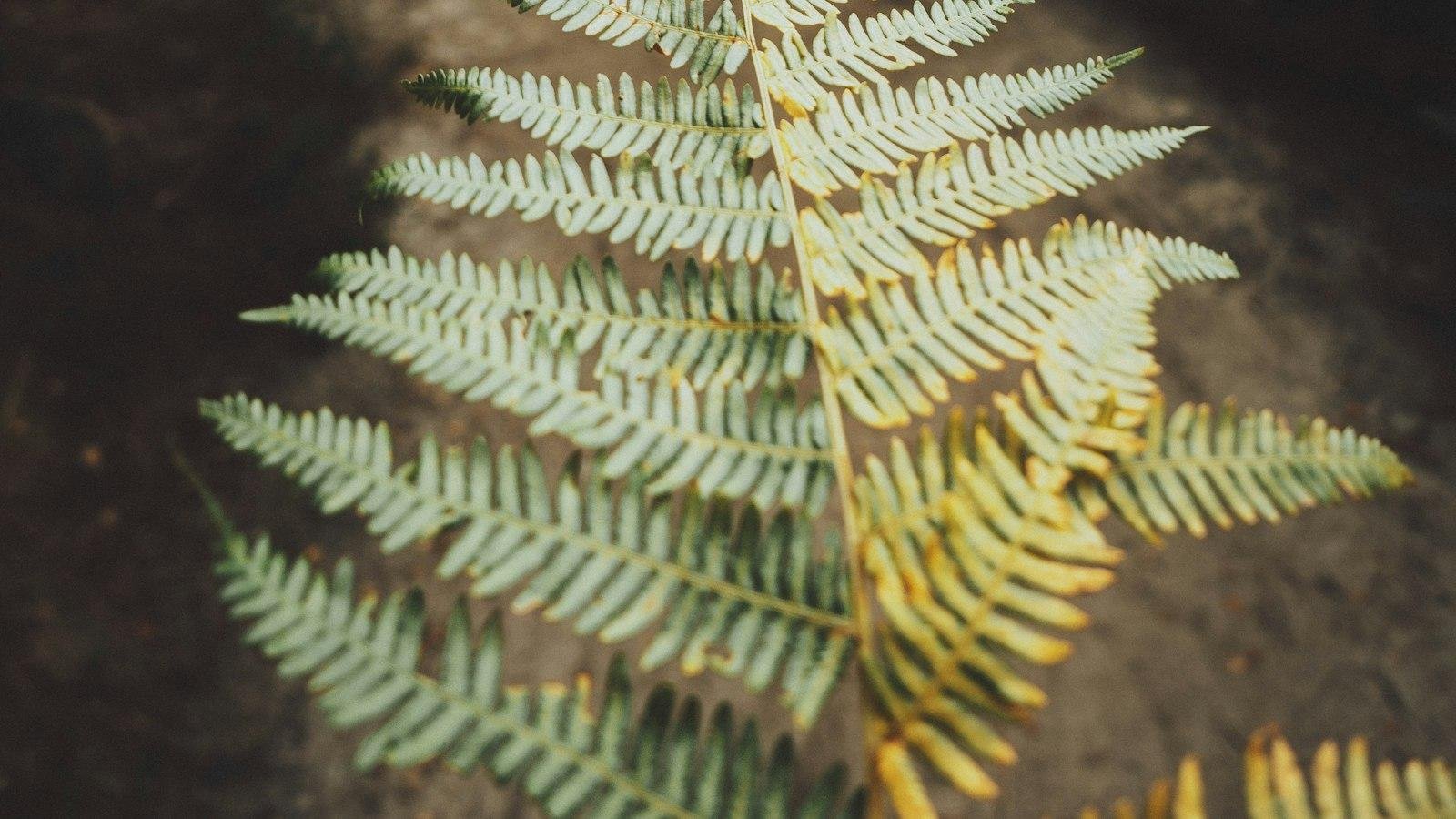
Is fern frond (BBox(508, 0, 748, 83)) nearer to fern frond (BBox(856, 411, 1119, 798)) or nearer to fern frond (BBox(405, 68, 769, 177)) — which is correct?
fern frond (BBox(405, 68, 769, 177))

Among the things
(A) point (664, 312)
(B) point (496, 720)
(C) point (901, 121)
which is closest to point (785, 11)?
(C) point (901, 121)

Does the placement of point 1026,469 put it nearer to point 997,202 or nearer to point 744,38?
point 997,202

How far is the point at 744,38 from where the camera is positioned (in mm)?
1109

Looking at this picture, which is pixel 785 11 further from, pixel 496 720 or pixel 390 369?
pixel 390 369

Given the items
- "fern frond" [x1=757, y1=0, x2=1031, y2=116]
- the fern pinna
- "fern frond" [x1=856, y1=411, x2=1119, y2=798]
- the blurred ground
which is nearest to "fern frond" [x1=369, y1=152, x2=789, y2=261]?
the fern pinna

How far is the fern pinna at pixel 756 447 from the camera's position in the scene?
655 millimetres

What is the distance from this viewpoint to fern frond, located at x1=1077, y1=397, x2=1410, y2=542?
741 mm

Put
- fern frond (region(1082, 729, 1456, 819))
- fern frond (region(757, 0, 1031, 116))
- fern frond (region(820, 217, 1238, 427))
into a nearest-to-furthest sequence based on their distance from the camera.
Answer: fern frond (region(1082, 729, 1456, 819)) → fern frond (region(820, 217, 1238, 427)) → fern frond (region(757, 0, 1031, 116))

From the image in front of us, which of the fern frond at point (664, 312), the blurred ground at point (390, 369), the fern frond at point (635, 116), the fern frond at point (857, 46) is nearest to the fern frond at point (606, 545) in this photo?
the fern frond at point (664, 312)

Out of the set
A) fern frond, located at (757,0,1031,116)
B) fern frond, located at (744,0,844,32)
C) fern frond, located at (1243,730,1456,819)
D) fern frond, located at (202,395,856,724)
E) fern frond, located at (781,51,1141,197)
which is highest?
fern frond, located at (744,0,844,32)

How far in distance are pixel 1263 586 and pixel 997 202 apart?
5.30 ft

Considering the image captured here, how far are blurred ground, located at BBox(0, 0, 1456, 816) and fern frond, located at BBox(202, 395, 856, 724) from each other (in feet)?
4.23

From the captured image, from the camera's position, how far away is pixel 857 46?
43.9 inches

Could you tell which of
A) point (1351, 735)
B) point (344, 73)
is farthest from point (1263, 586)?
point (344, 73)
